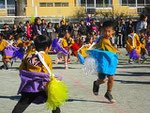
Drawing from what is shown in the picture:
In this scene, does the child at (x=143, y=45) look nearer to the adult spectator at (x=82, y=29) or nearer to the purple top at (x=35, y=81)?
the adult spectator at (x=82, y=29)

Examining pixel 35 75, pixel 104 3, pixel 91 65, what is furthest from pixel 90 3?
pixel 35 75

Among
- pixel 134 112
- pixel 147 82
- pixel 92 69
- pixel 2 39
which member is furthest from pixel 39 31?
pixel 134 112

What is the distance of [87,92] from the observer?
28.8ft

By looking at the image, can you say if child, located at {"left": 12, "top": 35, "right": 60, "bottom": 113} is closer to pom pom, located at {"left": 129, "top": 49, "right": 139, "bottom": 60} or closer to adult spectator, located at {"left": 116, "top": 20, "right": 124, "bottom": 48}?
pom pom, located at {"left": 129, "top": 49, "right": 139, "bottom": 60}

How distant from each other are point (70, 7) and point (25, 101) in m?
32.2

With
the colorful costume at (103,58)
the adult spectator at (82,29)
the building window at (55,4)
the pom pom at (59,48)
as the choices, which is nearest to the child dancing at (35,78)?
the colorful costume at (103,58)

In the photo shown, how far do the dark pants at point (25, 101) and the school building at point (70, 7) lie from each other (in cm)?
3032

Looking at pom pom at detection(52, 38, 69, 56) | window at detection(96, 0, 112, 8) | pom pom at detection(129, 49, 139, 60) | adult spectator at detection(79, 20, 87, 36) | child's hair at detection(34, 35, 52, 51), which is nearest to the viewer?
child's hair at detection(34, 35, 52, 51)

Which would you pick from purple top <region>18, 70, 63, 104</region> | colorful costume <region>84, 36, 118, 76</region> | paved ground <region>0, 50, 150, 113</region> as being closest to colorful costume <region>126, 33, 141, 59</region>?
→ paved ground <region>0, 50, 150, 113</region>

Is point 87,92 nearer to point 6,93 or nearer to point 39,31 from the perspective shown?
point 6,93

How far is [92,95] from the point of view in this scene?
8.38 metres

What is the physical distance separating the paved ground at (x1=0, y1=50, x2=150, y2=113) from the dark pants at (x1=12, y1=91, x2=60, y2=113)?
1506mm

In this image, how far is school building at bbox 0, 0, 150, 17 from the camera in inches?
1439

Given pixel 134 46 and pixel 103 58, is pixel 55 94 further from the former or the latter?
pixel 134 46
